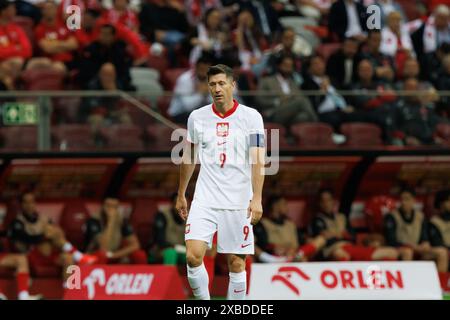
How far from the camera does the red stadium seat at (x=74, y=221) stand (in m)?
16.5

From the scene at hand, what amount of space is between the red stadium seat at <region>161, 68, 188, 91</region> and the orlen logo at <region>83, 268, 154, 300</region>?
13.0ft

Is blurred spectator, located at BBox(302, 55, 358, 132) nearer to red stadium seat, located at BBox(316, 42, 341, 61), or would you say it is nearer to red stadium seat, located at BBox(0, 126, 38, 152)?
red stadium seat, located at BBox(316, 42, 341, 61)

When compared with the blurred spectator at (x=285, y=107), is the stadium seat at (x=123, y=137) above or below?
below

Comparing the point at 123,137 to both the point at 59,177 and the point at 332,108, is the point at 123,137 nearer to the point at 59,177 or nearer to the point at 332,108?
the point at 59,177

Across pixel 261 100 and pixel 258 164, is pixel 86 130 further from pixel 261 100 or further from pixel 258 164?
pixel 258 164

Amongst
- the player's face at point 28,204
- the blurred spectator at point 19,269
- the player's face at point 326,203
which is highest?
the player's face at point 28,204

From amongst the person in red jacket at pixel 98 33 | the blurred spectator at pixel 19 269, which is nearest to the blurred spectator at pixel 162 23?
the person in red jacket at pixel 98 33

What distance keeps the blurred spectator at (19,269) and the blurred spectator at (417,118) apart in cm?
518

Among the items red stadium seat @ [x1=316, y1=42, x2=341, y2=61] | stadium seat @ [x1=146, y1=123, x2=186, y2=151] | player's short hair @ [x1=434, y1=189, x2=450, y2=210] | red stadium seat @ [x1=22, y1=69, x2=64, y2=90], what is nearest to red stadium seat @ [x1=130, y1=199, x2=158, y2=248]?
stadium seat @ [x1=146, y1=123, x2=186, y2=151]

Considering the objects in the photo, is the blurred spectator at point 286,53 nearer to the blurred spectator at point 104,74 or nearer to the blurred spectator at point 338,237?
the blurred spectator at point 338,237

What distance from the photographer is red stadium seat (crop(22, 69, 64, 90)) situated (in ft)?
52.9
